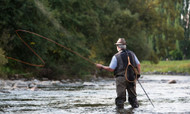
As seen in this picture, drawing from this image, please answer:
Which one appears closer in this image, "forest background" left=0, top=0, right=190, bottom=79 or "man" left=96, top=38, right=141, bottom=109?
Result: "man" left=96, top=38, right=141, bottom=109

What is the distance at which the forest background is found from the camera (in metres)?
20.8

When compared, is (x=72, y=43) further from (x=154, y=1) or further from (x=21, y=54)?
(x=154, y=1)

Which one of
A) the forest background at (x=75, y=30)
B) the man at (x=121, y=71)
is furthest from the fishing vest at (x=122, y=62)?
the forest background at (x=75, y=30)

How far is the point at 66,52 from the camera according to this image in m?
24.6

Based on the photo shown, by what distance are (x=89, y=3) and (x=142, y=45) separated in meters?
6.35

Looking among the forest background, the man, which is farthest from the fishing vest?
the forest background

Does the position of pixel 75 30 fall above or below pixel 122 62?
above

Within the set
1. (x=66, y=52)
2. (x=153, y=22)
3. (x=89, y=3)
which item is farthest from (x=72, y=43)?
(x=153, y=22)

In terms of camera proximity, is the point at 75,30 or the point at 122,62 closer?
the point at 122,62

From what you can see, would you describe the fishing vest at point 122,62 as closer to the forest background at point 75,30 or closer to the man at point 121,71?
the man at point 121,71

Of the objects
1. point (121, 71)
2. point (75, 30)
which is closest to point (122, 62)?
point (121, 71)

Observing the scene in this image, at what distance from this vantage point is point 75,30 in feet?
88.6

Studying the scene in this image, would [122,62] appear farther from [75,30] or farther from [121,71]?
[75,30]

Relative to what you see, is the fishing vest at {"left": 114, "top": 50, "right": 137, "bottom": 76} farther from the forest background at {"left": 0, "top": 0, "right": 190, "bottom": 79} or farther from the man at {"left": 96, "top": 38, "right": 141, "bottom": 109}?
the forest background at {"left": 0, "top": 0, "right": 190, "bottom": 79}
